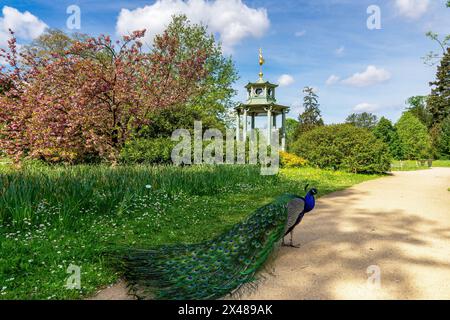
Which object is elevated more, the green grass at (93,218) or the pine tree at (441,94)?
the pine tree at (441,94)

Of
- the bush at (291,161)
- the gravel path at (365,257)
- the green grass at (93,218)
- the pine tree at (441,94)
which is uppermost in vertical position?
the pine tree at (441,94)

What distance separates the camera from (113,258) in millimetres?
3828

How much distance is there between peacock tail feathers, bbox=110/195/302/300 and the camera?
3002 millimetres

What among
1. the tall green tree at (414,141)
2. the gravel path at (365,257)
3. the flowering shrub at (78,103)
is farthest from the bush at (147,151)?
the tall green tree at (414,141)

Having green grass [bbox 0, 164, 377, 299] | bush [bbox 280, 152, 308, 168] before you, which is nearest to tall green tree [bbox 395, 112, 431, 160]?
bush [bbox 280, 152, 308, 168]

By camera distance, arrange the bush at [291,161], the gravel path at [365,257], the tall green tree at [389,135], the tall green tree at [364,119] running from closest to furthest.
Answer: the gravel path at [365,257] → the bush at [291,161] → the tall green tree at [389,135] → the tall green tree at [364,119]

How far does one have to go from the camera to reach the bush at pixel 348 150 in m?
17.4

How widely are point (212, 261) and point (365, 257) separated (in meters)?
2.39

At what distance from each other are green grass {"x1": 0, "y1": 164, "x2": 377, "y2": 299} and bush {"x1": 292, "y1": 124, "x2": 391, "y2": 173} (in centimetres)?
942

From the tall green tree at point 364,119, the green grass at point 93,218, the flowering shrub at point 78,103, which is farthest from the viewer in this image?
the tall green tree at point 364,119

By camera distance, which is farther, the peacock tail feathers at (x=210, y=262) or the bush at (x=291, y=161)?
the bush at (x=291, y=161)

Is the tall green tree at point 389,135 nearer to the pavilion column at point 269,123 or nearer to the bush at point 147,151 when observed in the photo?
the pavilion column at point 269,123

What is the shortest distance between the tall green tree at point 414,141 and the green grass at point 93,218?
3444 cm

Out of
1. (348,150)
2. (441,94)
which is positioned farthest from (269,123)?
(441,94)
